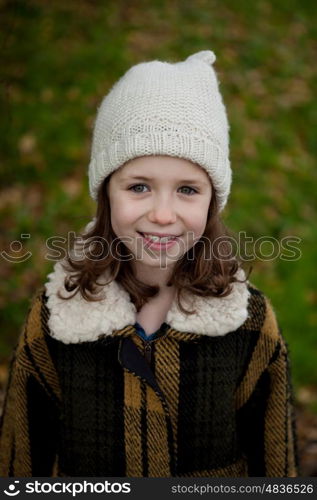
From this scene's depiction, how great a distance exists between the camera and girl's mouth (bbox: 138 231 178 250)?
5.73 feet

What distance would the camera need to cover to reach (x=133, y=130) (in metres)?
1.67

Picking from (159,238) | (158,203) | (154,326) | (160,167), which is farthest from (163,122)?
(154,326)

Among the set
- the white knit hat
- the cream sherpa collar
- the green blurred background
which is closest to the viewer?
the white knit hat

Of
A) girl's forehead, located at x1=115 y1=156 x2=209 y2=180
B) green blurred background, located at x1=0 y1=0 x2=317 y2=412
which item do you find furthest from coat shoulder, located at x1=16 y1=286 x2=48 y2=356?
green blurred background, located at x1=0 y1=0 x2=317 y2=412

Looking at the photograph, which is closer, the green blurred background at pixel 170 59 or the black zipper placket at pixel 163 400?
the black zipper placket at pixel 163 400

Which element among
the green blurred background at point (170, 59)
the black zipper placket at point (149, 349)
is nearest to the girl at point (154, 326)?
the black zipper placket at point (149, 349)

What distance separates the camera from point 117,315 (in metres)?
1.83

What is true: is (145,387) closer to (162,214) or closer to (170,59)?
(162,214)

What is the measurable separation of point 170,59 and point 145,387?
4.48m

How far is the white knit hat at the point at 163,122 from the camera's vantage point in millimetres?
1651

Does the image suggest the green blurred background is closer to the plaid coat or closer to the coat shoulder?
the plaid coat

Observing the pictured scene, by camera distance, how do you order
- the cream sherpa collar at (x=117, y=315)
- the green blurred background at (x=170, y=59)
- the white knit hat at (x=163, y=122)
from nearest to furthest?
1. the white knit hat at (x=163, y=122)
2. the cream sherpa collar at (x=117, y=315)
3. the green blurred background at (x=170, y=59)

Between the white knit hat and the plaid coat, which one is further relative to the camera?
the plaid coat

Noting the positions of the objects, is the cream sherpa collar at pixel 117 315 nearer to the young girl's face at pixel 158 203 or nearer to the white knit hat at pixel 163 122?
the young girl's face at pixel 158 203
